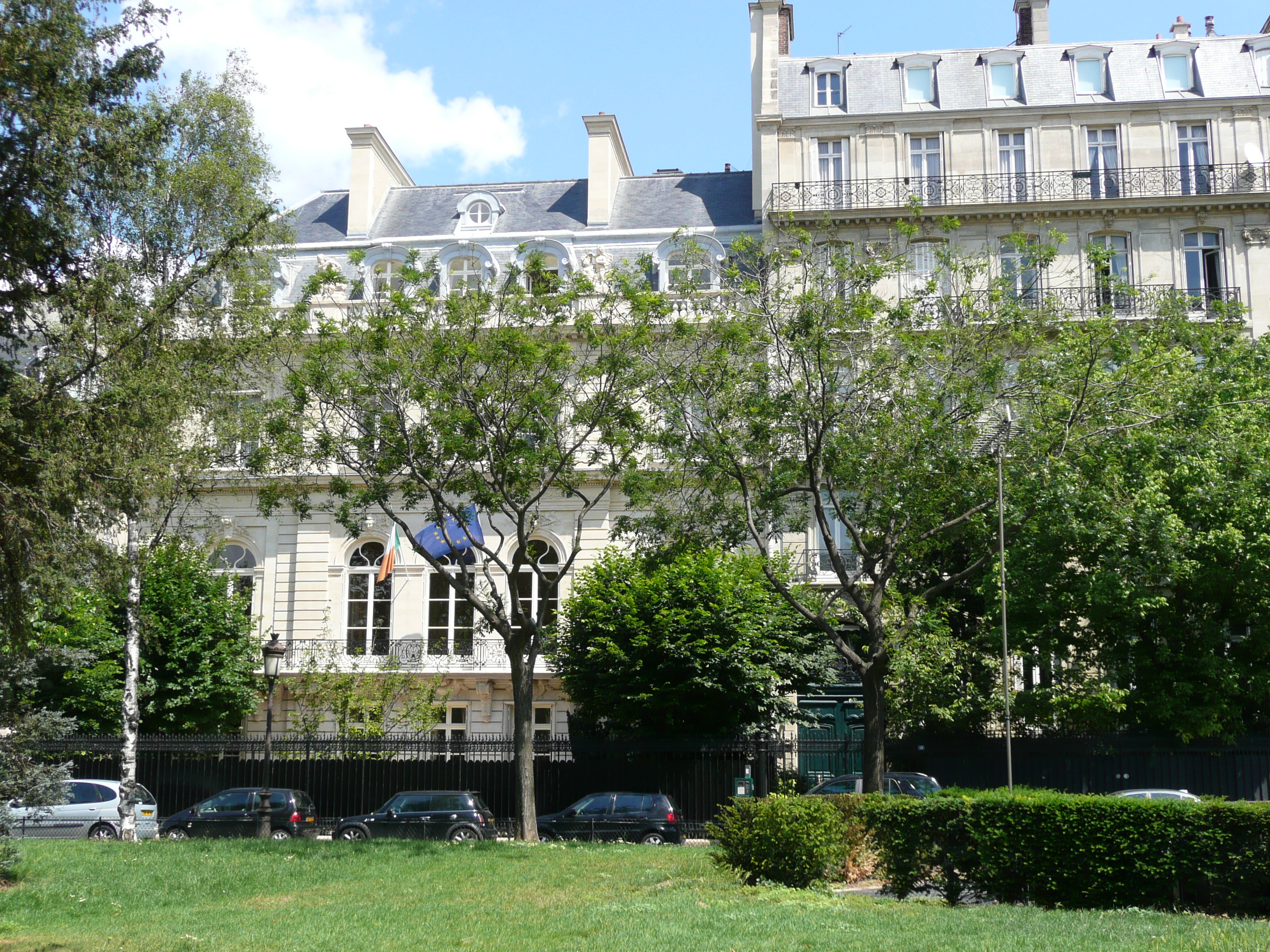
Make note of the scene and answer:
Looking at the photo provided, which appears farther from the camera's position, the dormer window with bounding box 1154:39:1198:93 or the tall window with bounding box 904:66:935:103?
the tall window with bounding box 904:66:935:103

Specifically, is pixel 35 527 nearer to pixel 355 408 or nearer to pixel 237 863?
pixel 237 863

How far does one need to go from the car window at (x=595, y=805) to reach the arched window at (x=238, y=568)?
12755mm

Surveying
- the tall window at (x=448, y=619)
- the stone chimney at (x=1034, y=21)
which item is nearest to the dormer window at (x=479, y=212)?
the tall window at (x=448, y=619)

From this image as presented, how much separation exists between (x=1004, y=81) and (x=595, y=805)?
23.5m

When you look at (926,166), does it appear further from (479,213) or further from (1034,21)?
(479,213)

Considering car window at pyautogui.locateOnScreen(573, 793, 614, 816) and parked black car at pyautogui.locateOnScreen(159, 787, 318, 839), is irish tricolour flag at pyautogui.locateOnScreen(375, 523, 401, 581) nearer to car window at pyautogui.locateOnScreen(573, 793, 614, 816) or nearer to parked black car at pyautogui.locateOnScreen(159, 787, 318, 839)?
parked black car at pyautogui.locateOnScreen(159, 787, 318, 839)

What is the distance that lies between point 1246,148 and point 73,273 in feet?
98.3

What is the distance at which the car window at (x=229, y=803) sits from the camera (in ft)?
74.4

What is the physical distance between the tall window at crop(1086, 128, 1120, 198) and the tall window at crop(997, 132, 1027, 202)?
5.53ft

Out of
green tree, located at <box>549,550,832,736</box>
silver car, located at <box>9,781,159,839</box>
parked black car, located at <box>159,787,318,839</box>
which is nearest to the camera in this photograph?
silver car, located at <box>9,781,159,839</box>

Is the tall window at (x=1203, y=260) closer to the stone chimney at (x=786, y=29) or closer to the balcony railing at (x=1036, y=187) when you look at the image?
the balcony railing at (x=1036, y=187)

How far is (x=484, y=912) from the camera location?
12.4m

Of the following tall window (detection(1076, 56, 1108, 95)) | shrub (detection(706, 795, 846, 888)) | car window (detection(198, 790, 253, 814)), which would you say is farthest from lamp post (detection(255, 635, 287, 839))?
tall window (detection(1076, 56, 1108, 95))

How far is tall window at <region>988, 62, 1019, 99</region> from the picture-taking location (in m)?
33.5
